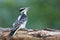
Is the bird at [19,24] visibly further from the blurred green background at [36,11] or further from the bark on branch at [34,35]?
the blurred green background at [36,11]

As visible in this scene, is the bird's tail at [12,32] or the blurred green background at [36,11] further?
the blurred green background at [36,11]

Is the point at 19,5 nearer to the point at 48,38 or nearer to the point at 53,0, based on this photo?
the point at 53,0

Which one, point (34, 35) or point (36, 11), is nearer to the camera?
point (34, 35)

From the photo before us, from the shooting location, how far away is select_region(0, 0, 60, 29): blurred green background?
8125 millimetres

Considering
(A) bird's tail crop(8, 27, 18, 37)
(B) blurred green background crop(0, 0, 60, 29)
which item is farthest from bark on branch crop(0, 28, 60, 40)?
(B) blurred green background crop(0, 0, 60, 29)

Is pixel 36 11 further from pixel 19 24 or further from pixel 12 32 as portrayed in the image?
pixel 12 32

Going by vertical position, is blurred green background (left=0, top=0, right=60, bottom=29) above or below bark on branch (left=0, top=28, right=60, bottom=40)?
above

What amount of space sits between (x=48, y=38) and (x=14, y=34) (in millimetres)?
455

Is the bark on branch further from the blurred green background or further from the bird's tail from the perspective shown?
the blurred green background

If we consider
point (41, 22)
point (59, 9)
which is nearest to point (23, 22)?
point (41, 22)

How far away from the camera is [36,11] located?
8.51 metres

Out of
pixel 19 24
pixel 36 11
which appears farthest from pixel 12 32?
pixel 36 11

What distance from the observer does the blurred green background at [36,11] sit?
8.12 meters

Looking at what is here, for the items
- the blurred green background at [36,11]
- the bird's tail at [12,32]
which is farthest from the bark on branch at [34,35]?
the blurred green background at [36,11]
